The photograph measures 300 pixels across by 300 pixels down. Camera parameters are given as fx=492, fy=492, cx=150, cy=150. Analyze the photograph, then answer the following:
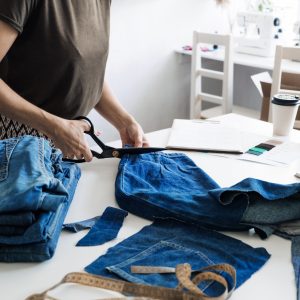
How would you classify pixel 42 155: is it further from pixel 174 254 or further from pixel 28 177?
pixel 174 254

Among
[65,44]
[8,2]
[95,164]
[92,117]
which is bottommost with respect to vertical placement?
[92,117]

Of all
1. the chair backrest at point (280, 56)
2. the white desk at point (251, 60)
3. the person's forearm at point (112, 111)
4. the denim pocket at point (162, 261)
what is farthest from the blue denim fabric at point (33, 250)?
the white desk at point (251, 60)

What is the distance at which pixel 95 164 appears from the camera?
1409mm

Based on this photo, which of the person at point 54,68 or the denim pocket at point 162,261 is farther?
the person at point 54,68

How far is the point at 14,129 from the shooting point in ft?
4.93

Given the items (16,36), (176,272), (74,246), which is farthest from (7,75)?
(176,272)

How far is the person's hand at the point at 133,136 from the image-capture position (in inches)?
60.2

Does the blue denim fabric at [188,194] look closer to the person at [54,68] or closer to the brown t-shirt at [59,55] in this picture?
the person at [54,68]

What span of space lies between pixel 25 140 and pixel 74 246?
11.9 inches

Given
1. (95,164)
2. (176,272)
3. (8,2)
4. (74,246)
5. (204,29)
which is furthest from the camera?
(204,29)

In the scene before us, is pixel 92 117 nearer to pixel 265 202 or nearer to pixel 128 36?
pixel 128 36

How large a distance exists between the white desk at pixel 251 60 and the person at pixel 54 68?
1.67 metres

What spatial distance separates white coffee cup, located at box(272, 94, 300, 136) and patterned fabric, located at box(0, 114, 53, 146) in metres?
0.75

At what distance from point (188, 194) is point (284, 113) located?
0.65 meters
